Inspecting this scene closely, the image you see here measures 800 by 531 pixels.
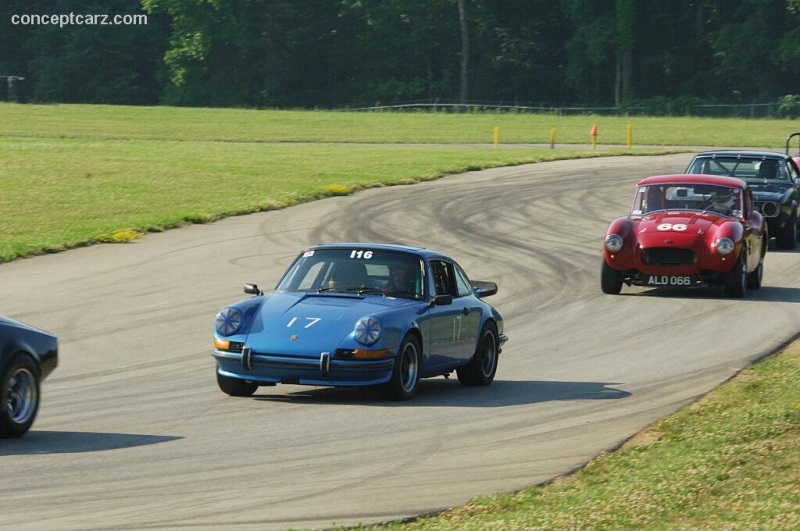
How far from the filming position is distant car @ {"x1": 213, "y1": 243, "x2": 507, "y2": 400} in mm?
11336

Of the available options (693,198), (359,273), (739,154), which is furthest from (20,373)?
(739,154)

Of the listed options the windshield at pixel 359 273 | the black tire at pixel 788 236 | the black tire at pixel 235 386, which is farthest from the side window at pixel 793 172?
the black tire at pixel 235 386

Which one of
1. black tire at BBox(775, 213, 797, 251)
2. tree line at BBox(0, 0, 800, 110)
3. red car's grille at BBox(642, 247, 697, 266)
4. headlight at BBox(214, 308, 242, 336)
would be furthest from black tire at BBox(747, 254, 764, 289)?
tree line at BBox(0, 0, 800, 110)

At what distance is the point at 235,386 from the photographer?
11.8 metres

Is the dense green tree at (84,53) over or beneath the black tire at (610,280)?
over

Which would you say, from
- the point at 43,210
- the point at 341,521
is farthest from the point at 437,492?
the point at 43,210

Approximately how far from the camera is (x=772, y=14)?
89.1m

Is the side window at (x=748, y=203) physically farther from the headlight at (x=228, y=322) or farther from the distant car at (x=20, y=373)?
the distant car at (x=20, y=373)

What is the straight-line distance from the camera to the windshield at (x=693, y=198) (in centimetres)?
2044

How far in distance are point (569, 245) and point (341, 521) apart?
1888 cm

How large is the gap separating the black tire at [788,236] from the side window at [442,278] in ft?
46.2

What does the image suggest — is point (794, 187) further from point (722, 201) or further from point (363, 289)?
point (363, 289)

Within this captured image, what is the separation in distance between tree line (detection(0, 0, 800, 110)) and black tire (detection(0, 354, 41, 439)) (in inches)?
3357

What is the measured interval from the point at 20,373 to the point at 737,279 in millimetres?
12516
